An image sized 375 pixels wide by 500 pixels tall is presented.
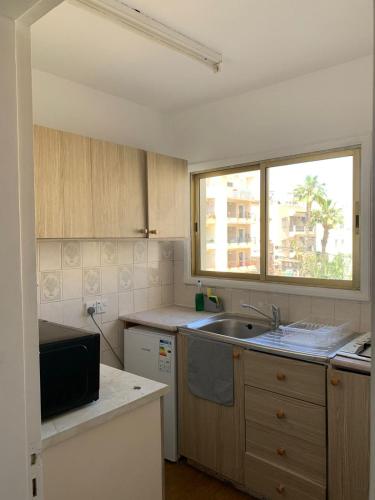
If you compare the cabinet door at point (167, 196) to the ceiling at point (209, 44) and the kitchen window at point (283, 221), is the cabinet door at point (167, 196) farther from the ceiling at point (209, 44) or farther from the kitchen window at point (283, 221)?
the ceiling at point (209, 44)

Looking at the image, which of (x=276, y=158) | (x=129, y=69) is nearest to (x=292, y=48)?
(x=276, y=158)

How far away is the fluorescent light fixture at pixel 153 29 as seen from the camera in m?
1.63

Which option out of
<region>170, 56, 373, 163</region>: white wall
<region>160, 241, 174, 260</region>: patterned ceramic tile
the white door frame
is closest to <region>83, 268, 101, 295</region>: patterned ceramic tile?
<region>160, 241, 174, 260</region>: patterned ceramic tile

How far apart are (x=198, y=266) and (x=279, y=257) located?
744 mm

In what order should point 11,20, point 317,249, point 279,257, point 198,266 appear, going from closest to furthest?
point 11,20 → point 317,249 → point 279,257 → point 198,266

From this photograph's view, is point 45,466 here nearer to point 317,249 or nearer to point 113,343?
point 113,343

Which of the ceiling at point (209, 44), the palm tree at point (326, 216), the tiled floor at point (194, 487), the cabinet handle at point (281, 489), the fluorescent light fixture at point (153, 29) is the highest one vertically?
the ceiling at point (209, 44)

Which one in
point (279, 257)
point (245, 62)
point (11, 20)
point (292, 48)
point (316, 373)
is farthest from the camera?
point (279, 257)

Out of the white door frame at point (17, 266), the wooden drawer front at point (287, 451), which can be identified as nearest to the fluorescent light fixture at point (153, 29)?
the white door frame at point (17, 266)

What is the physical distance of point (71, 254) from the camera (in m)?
2.52

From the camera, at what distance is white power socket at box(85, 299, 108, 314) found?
263 centimetres

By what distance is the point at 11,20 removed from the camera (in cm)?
79

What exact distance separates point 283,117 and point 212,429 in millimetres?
2102

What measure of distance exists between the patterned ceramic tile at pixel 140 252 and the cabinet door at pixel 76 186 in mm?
704
